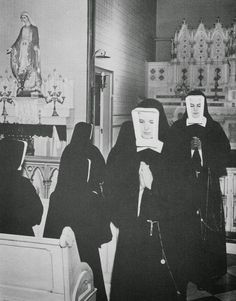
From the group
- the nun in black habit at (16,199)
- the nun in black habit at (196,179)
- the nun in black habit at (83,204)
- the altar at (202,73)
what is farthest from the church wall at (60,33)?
the nun in black habit at (196,179)

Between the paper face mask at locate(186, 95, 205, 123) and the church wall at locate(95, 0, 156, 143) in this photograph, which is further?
the church wall at locate(95, 0, 156, 143)

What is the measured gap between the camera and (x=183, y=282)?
9.70 feet

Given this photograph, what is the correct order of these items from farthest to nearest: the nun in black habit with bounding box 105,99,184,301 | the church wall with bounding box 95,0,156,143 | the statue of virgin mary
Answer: the statue of virgin mary
the church wall with bounding box 95,0,156,143
the nun in black habit with bounding box 105,99,184,301

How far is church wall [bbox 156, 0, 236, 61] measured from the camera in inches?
122

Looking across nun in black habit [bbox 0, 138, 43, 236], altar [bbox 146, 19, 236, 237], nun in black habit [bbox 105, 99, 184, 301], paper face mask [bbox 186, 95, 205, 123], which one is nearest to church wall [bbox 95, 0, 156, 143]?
altar [bbox 146, 19, 236, 237]

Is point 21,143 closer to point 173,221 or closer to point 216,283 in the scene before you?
point 173,221

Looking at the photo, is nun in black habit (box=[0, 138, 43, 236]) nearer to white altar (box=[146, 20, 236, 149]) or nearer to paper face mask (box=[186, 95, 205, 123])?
white altar (box=[146, 20, 236, 149])

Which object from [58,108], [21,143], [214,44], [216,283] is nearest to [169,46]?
[214,44]

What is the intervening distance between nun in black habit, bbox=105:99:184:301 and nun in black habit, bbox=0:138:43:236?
0.76 meters

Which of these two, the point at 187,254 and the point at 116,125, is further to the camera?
the point at 116,125

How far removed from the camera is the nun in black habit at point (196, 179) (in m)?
3.04

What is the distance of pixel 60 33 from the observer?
12.0 feet

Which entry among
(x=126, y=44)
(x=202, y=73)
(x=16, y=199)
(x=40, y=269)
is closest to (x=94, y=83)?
(x=126, y=44)

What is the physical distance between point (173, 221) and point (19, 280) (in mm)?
1068
